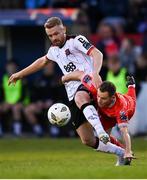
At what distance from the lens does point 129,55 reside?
23.6 meters

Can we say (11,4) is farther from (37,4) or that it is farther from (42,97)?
(42,97)

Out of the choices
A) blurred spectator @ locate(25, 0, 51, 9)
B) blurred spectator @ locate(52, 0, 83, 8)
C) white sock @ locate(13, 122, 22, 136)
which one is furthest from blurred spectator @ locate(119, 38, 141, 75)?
white sock @ locate(13, 122, 22, 136)

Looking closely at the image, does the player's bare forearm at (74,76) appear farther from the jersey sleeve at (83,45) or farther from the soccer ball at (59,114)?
the soccer ball at (59,114)

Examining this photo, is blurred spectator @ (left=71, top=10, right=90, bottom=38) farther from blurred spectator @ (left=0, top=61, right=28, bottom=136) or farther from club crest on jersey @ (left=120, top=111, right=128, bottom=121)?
club crest on jersey @ (left=120, top=111, right=128, bottom=121)

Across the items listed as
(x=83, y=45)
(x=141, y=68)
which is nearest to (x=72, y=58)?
(x=83, y=45)

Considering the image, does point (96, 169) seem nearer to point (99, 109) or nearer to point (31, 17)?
point (99, 109)

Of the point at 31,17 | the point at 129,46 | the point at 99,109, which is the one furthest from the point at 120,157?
the point at 31,17

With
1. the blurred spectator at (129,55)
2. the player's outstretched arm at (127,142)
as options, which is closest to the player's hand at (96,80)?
the player's outstretched arm at (127,142)

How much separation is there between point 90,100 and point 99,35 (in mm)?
11345

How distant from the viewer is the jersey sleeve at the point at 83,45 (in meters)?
13.2

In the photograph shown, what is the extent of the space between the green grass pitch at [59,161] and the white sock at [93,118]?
56 centimetres

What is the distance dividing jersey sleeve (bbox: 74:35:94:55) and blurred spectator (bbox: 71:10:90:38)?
1057 centimetres

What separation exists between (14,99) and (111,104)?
10.8m

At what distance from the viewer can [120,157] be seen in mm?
13023
